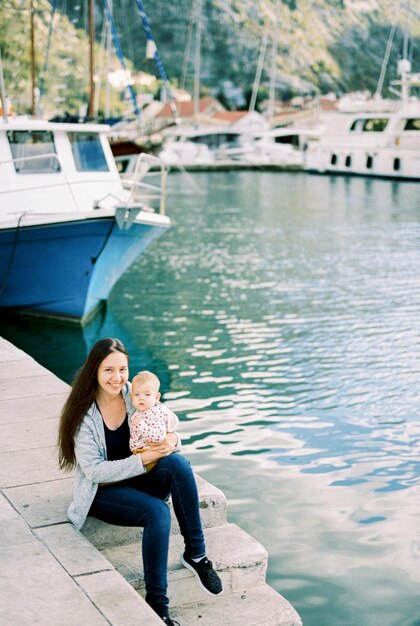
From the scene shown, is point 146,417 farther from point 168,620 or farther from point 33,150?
point 33,150

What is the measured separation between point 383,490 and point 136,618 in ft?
14.3

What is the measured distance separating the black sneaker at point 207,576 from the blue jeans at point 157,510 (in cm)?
5

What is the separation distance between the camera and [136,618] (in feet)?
15.0

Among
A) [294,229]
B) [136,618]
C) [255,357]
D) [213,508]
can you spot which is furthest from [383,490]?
[294,229]

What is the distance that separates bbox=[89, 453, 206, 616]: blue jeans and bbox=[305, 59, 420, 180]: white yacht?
50131 mm

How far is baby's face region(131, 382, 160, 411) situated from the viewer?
17.3 feet

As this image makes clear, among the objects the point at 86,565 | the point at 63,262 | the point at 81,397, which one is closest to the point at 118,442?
the point at 81,397

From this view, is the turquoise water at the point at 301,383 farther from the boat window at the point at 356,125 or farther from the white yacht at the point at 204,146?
the white yacht at the point at 204,146

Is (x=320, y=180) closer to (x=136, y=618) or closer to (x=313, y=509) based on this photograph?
(x=313, y=509)

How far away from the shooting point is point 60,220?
1477 cm

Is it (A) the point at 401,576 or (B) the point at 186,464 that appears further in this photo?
(A) the point at 401,576

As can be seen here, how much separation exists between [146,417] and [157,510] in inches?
20.4

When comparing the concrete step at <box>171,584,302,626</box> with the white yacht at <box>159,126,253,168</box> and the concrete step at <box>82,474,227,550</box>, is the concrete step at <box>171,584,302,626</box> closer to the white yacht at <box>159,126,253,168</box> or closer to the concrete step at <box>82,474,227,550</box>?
the concrete step at <box>82,474,227,550</box>

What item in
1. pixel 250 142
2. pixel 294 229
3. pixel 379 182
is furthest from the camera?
pixel 250 142
